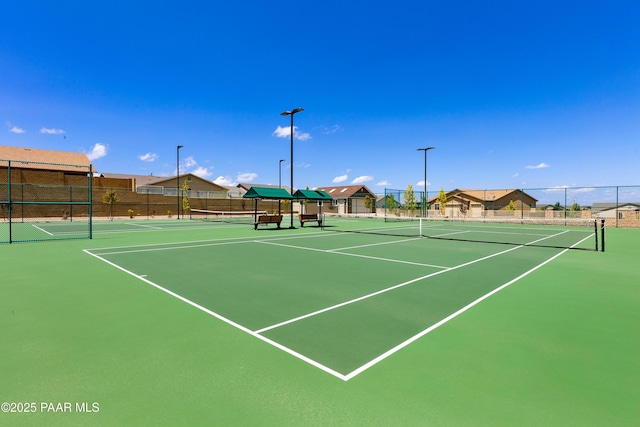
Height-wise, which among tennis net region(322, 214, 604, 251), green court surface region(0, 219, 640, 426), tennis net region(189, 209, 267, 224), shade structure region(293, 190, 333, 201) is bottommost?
green court surface region(0, 219, 640, 426)

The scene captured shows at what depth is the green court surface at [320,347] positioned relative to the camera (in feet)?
9.00

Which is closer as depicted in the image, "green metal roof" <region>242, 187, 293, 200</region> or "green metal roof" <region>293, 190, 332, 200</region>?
"green metal roof" <region>242, 187, 293, 200</region>

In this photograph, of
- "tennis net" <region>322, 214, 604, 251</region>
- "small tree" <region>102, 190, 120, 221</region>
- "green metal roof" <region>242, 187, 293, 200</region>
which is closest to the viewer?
"tennis net" <region>322, 214, 604, 251</region>

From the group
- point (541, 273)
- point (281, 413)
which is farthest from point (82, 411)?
point (541, 273)

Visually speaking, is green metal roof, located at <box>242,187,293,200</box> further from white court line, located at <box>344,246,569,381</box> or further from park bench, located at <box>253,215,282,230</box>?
white court line, located at <box>344,246,569,381</box>

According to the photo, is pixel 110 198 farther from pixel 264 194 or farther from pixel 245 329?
pixel 245 329

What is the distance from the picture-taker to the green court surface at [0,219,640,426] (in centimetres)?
274

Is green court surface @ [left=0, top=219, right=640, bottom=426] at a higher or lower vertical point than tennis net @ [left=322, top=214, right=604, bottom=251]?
lower

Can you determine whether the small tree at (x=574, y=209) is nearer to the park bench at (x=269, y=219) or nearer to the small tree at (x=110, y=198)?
the park bench at (x=269, y=219)

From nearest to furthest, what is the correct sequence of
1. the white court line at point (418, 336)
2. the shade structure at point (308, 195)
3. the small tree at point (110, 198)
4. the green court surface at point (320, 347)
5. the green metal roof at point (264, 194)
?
the green court surface at point (320, 347)
the white court line at point (418, 336)
the green metal roof at point (264, 194)
the shade structure at point (308, 195)
the small tree at point (110, 198)

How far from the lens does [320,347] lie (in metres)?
3.91

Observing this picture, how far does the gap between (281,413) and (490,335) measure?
301cm

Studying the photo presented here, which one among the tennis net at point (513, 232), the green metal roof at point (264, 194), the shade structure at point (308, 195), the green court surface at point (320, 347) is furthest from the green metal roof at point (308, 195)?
the green court surface at point (320, 347)

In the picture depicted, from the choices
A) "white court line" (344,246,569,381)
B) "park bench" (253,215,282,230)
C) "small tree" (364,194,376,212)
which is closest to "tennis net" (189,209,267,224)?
"park bench" (253,215,282,230)
